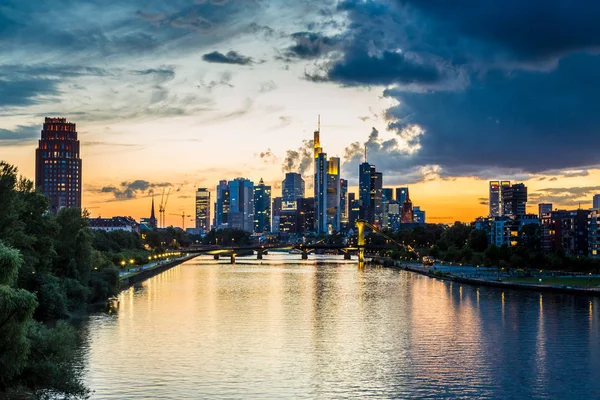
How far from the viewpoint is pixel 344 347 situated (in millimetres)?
48250

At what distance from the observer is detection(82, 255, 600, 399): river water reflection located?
36125 millimetres

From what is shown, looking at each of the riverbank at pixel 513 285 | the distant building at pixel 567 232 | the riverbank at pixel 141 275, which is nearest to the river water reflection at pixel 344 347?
the riverbank at pixel 513 285

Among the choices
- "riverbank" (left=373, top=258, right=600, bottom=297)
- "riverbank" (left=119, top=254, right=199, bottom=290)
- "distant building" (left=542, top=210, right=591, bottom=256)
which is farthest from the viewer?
"distant building" (left=542, top=210, right=591, bottom=256)

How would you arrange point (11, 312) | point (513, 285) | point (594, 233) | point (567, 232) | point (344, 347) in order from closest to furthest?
point (11, 312) → point (344, 347) → point (513, 285) → point (594, 233) → point (567, 232)

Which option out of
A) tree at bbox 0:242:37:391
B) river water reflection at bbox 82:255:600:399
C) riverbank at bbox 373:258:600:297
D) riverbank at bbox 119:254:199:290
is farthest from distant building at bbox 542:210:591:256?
tree at bbox 0:242:37:391

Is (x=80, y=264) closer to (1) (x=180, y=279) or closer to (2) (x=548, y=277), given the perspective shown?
(1) (x=180, y=279)

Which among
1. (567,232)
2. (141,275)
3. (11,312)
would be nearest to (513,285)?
(141,275)

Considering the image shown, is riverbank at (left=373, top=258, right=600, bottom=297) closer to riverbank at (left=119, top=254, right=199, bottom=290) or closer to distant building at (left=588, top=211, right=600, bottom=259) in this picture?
distant building at (left=588, top=211, right=600, bottom=259)

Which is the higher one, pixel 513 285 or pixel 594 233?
pixel 594 233

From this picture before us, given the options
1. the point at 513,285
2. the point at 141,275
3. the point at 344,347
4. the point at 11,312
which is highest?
the point at 11,312

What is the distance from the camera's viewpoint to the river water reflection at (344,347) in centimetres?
3612

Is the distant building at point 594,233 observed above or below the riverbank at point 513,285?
above

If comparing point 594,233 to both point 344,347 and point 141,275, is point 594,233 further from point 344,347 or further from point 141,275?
point 344,347

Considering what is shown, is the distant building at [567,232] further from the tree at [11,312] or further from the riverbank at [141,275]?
the tree at [11,312]
